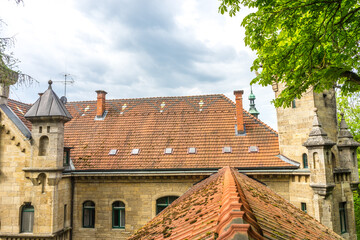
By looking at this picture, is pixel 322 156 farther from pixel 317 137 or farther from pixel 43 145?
pixel 43 145

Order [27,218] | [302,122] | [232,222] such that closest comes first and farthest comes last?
[232,222] < [27,218] < [302,122]

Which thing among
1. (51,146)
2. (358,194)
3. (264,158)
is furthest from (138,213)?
(358,194)

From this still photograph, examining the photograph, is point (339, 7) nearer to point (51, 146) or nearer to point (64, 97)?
point (51, 146)

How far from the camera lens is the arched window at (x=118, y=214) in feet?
47.5

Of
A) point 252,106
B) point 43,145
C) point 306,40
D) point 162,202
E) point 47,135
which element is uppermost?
point 252,106

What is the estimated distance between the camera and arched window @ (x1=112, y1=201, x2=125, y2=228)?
1448cm

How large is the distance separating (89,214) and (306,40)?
14.0 m

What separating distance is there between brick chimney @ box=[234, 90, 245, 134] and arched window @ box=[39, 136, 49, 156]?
10420 millimetres

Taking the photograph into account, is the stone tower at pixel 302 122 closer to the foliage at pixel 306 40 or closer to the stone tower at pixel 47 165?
the foliage at pixel 306 40

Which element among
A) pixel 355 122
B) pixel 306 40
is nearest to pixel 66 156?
pixel 306 40

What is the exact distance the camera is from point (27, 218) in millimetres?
12938

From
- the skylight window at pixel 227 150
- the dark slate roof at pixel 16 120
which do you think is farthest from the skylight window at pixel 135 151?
the dark slate roof at pixel 16 120

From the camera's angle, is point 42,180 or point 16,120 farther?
point 16,120

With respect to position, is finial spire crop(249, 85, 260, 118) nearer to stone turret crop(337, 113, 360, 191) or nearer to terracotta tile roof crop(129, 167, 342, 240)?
stone turret crop(337, 113, 360, 191)
